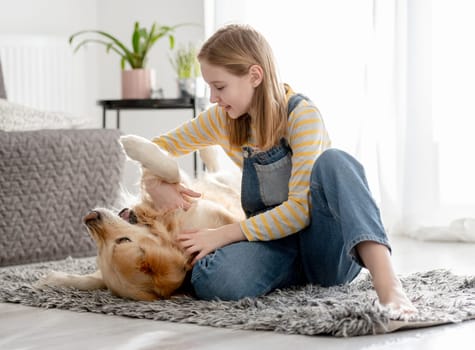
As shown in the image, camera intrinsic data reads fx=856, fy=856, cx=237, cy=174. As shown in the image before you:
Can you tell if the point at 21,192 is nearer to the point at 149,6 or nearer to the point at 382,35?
the point at 382,35

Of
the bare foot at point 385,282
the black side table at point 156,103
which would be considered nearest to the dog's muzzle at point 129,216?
the bare foot at point 385,282

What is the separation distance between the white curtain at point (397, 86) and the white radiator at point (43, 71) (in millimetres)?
1095

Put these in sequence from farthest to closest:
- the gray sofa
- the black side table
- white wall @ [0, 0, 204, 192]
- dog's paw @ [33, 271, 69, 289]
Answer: white wall @ [0, 0, 204, 192], the black side table, the gray sofa, dog's paw @ [33, 271, 69, 289]

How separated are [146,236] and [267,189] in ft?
0.99

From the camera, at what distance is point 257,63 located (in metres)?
1.87

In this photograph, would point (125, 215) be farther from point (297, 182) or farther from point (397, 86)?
point (397, 86)

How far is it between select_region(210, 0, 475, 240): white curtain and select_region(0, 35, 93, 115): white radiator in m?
1.09

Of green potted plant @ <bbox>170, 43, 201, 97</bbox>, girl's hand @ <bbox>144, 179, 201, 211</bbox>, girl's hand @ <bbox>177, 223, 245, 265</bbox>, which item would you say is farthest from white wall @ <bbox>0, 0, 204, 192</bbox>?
girl's hand @ <bbox>177, 223, 245, 265</bbox>

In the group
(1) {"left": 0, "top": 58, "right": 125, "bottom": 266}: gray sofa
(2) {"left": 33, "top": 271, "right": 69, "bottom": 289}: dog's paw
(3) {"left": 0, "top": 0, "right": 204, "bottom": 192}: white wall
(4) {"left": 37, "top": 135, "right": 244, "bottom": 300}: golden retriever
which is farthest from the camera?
(3) {"left": 0, "top": 0, "right": 204, "bottom": 192}: white wall

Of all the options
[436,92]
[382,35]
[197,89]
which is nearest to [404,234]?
[436,92]

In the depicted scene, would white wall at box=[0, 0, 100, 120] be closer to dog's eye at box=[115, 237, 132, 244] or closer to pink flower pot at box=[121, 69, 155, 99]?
pink flower pot at box=[121, 69, 155, 99]

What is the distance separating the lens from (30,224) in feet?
8.49

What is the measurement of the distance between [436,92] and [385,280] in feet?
5.33

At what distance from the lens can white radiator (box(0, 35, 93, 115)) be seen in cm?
391
